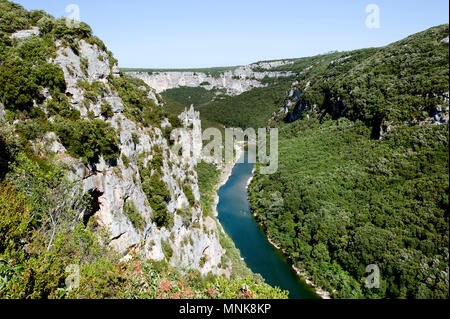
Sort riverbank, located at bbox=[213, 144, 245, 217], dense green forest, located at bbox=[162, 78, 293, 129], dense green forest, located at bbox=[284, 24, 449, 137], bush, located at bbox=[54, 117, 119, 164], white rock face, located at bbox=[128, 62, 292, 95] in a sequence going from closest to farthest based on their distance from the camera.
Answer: bush, located at bbox=[54, 117, 119, 164]
dense green forest, located at bbox=[284, 24, 449, 137]
riverbank, located at bbox=[213, 144, 245, 217]
dense green forest, located at bbox=[162, 78, 293, 129]
white rock face, located at bbox=[128, 62, 292, 95]

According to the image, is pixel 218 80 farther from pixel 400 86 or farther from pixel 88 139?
pixel 88 139

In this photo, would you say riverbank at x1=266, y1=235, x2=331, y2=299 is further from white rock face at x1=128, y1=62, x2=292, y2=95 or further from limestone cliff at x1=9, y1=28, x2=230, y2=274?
white rock face at x1=128, y1=62, x2=292, y2=95

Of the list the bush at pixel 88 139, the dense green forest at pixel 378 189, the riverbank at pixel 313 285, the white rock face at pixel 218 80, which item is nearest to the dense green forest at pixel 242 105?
the white rock face at pixel 218 80

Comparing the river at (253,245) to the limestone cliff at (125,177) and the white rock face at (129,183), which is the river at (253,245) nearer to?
the white rock face at (129,183)

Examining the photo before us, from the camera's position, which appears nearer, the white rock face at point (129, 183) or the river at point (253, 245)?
the white rock face at point (129, 183)

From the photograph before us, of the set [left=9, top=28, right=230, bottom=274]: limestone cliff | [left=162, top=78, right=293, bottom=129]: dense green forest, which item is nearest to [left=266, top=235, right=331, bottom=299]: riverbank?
[left=9, top=28, right=230, bottom=274]: limestone cliff

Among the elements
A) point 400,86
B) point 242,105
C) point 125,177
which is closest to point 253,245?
point 125,177
